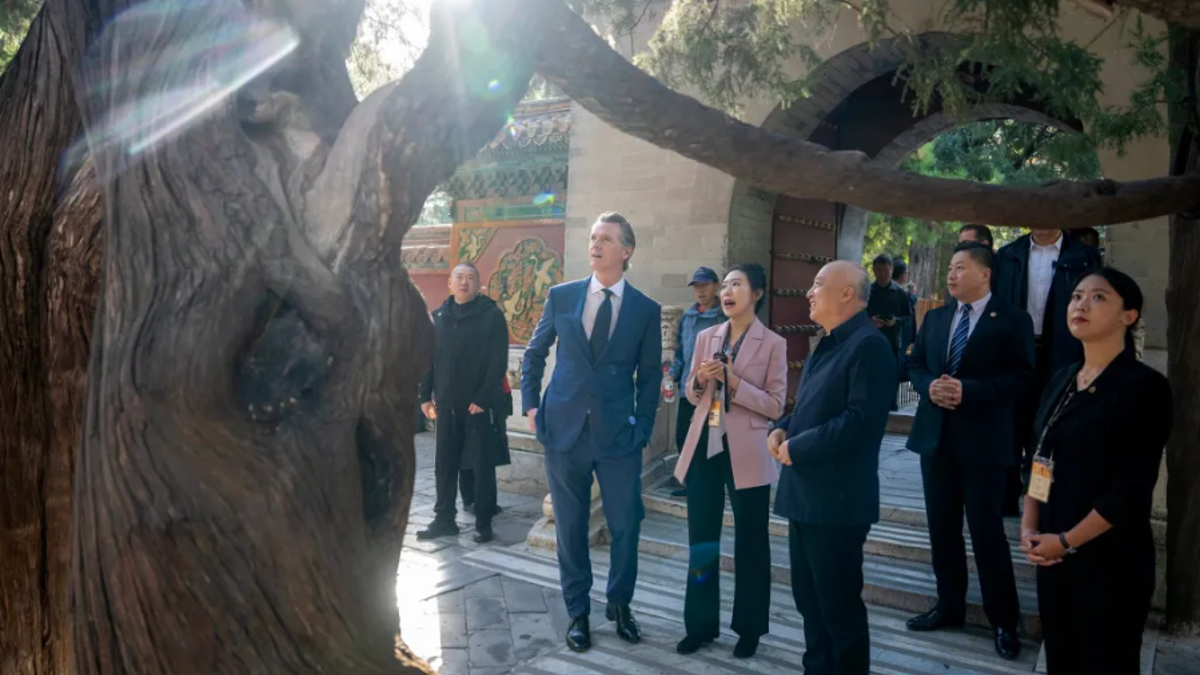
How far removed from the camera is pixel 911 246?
76.0 feet

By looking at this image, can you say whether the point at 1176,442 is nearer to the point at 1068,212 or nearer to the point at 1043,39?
the point at 1043,39

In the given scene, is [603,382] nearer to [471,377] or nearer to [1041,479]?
[1041,479]

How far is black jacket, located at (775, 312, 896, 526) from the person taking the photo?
127 inches

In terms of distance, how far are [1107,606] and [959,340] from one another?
173cm

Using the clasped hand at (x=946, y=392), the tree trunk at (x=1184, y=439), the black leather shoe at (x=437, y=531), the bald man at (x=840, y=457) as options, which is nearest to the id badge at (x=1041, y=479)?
the bald man at (x=840, y=457)

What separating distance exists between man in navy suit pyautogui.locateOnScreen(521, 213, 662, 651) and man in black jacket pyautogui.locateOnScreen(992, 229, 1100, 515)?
2160 millimetres

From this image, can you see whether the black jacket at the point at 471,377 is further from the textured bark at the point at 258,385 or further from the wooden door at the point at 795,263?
the textured bark at the point at 258,385

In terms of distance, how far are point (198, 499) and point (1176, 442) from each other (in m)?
4.31

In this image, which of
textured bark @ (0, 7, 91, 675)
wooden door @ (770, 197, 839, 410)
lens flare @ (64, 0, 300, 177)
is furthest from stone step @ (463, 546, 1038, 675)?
wooden door @ (770, 197, 839, 410)

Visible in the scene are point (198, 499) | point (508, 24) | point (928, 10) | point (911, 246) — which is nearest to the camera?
point (198, 499)

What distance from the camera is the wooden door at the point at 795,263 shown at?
937cm

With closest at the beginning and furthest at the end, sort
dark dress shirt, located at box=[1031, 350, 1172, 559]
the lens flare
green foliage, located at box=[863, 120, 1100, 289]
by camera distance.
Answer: the lens flare, dark dress shirt, located at box=[1031, 350, 1172, 559], green foliage, located at box=[863, 120, 1100, 289]

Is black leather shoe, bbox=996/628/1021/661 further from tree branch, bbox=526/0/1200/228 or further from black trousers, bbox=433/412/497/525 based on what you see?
black trousers, bbox=433/412/497/525

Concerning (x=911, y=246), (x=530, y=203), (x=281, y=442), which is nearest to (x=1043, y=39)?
(x=281, y=442)
